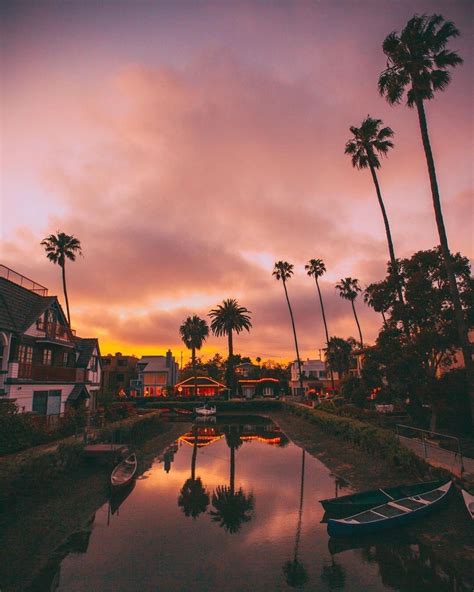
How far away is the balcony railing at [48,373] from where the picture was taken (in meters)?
29.3

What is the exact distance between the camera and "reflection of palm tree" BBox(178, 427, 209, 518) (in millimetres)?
19000

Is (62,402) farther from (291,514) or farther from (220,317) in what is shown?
(220,317)

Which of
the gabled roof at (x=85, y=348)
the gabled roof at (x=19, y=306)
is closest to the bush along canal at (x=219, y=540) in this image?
the gabled roof at (x=19, y=306)

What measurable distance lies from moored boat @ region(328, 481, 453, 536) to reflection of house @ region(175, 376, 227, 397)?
230 ft

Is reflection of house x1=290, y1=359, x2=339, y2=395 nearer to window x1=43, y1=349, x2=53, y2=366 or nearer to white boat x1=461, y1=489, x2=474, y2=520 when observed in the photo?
window x1=43, y1=349, x2=53, y2=366

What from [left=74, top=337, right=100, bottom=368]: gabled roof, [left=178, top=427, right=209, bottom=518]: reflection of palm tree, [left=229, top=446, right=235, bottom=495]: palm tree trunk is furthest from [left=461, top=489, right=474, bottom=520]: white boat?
[left=74, top=337, right=100, bottom=368]: gabled roof

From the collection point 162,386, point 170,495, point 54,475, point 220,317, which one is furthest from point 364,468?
point 162,386

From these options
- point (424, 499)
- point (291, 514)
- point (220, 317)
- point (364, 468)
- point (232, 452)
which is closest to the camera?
point (424, 499)

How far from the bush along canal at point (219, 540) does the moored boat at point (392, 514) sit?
398 millimetres

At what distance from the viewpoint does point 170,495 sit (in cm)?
2162

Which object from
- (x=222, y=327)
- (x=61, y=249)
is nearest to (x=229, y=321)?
(x=222, y=327)

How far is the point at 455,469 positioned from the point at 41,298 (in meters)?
35.0

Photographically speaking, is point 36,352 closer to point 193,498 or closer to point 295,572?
point 193,498

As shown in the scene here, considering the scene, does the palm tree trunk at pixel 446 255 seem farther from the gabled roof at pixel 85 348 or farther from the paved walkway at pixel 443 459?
the gabled roof at pixel 85 348
